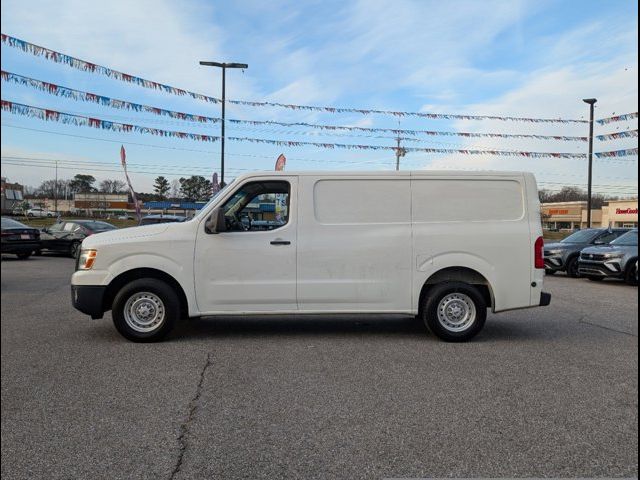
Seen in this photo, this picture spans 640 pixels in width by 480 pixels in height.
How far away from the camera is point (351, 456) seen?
9.68 feet

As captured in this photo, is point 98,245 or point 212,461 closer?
point 212,461

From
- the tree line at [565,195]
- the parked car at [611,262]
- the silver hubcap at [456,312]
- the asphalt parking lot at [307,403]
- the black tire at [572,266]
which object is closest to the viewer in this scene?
the asphalt parking lot at [307,403]

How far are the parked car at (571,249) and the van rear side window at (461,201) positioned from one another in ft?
31.5

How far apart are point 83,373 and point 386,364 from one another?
2722mm

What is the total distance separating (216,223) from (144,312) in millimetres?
1283

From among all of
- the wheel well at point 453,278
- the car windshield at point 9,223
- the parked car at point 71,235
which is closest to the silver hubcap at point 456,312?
the wheel well at point 453,278

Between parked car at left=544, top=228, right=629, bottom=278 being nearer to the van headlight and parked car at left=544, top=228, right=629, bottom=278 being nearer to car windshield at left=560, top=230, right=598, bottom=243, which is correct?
car windshield at left=560, top=230, right=598, bottom=243

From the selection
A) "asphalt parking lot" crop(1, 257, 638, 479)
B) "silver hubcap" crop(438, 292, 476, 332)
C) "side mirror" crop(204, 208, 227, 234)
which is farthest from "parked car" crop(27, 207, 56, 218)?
"silver hubcap" crop(438, 292, 476, 332)

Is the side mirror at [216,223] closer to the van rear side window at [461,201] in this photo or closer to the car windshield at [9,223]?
the van rear side window at [461,201]

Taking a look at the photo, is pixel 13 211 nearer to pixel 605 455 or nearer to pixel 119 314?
pixel 605 455

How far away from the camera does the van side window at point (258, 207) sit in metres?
5.90

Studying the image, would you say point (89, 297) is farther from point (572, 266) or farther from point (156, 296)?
point (572, 266)

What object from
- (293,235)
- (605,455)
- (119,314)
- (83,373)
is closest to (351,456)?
(605,455)

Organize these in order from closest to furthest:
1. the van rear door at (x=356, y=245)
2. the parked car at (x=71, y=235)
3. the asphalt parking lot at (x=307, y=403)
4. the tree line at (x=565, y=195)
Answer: the asphalt parking lot at (x=307, y=403)
the tree line at (x=565, y=195)
the van rear door at (x=356, y=245)
the parked car at (x=71, y=235)
